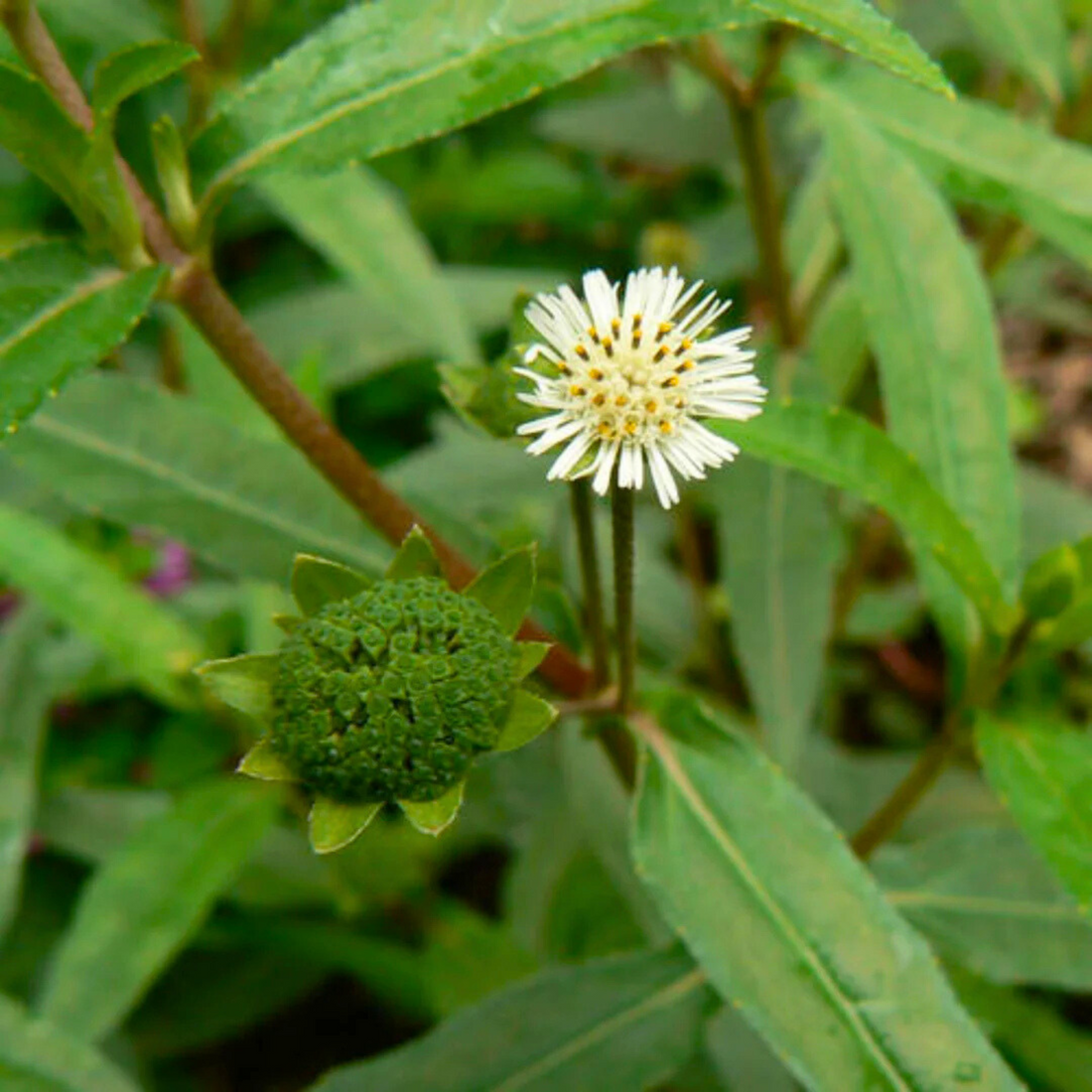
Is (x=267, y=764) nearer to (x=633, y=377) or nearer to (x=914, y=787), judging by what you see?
(x=633, y=377)

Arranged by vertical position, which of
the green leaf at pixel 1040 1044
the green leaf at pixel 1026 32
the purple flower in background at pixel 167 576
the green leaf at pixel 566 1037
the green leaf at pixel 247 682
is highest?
the green leaf at pixel 1026 32

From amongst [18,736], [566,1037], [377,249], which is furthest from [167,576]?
[566,1037]

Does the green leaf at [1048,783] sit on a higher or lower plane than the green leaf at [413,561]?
lower

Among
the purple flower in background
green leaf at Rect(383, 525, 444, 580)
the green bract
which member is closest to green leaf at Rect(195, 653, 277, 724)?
the green bract

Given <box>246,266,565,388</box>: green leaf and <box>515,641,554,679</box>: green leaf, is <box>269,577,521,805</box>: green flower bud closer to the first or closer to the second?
<box>515,641,554,679</box>: green leaf

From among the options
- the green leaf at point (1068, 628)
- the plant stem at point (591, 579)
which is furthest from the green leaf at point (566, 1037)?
the green leaf at point (1068, 628)

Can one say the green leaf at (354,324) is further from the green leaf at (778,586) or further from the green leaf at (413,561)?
the green leaf at (413,561)
